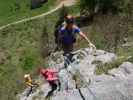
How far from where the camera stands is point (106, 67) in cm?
1226

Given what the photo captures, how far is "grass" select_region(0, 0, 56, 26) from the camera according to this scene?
52.1m

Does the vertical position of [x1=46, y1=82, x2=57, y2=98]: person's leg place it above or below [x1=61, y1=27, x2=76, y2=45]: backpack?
below

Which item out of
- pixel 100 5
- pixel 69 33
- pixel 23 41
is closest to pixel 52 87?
pixel 69 33

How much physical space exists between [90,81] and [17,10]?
1670 inches

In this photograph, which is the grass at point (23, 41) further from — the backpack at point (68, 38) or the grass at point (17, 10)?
the backpack at point (68, 38)

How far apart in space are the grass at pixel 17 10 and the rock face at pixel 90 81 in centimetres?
3841

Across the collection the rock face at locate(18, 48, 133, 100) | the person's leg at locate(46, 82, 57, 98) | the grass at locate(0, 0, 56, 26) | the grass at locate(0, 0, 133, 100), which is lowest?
the grass at locate(0, 0, 133, 100)

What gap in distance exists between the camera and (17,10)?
53.3m

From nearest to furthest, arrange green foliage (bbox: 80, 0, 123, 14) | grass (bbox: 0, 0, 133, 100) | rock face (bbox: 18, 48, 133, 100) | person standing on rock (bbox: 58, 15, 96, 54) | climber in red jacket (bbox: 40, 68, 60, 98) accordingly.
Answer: rock face (bbox: 18, 48, 133, 100)
person standing on rock (bbox: 58, 15, 96, 54)
climber in red jacket (bbox: 40, 68, 60, 98)
grass (bbox: 0, 0, 133, 100)
green foliage (bbox: 80, 0, 123, 14)

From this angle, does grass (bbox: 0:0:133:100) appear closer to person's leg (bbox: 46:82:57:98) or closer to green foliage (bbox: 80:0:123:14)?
green foliage (bbox: 80:0:123:14)

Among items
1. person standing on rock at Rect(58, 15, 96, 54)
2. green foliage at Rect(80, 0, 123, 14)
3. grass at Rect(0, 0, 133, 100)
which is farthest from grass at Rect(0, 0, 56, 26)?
person standing on rock at Rect(58, 15, 96, 54)

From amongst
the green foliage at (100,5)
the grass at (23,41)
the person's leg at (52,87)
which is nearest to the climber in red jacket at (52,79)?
the person's leg at (52,87)

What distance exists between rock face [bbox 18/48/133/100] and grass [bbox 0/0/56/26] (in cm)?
3841

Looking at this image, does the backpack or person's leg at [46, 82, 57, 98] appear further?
person's leg at [46, 82, 57, 98]
